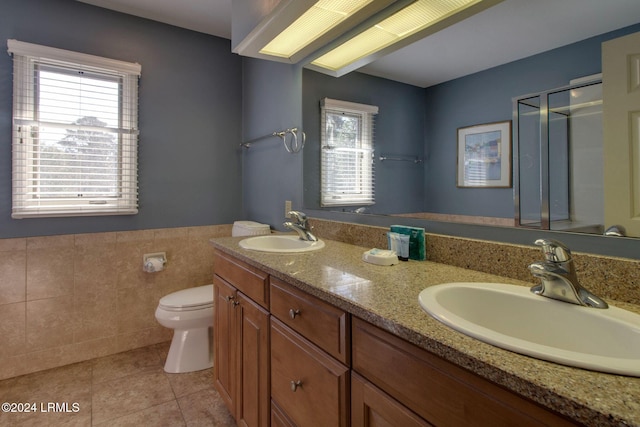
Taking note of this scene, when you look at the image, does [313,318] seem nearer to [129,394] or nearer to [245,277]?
[245,277]

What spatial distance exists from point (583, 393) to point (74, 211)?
8.77 ft

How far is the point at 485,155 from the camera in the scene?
115cm

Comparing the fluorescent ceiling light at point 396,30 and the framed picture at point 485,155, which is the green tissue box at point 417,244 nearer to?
the framed picture at point 485,155

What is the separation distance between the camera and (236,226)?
2.52 meters

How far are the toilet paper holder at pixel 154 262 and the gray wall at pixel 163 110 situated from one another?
0.22 metres

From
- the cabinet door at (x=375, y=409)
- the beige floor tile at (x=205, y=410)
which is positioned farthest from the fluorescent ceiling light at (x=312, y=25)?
the beige floor tile at (x=205, y=410)

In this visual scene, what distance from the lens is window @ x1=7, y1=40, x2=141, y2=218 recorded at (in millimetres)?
2039

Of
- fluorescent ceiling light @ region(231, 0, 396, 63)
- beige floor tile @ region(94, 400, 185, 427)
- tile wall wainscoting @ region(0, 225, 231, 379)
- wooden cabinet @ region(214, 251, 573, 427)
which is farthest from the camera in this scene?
tile wall wainscoting @ region(0, 225, 231, 379)

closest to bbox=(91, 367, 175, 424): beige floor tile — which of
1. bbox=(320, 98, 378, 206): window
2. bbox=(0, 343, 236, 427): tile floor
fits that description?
bbox=(0, 343, 236, 427): tile floor

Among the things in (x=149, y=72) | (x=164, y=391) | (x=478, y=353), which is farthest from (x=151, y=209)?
(x=478, y=353)

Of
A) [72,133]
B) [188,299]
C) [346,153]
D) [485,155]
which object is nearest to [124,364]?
[188,299]

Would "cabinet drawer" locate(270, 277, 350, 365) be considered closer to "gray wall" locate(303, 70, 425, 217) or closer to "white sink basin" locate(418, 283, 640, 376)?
"white sink basin" locate(418, 283, 640, 376)

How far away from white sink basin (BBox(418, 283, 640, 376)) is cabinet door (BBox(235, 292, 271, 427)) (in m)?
0.72

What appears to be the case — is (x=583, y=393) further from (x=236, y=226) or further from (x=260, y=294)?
(x=236, y=226)
